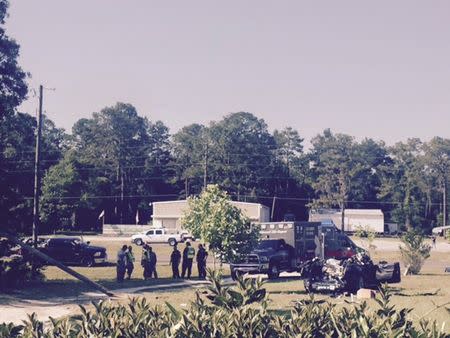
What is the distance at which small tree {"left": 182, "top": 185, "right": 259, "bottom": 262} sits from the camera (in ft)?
72.7

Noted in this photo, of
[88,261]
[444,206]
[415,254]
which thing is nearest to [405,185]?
[444,206]

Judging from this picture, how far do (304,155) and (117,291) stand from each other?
80738 millimetres

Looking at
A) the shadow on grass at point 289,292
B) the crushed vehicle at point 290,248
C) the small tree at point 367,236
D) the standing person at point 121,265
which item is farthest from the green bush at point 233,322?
the small tree at point 367,236

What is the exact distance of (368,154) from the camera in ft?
324

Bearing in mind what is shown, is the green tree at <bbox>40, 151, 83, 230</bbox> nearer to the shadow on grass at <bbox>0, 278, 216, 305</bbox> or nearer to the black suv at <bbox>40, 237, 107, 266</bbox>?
the black suv at <bbox>40, 237, 107, 266</bbox>

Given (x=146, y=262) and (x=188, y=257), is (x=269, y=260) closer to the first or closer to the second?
(x=188, y=257)

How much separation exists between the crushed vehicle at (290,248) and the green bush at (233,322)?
1827 centimetres

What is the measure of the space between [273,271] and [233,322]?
2112cm

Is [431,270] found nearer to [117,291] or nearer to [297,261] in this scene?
[297,261]

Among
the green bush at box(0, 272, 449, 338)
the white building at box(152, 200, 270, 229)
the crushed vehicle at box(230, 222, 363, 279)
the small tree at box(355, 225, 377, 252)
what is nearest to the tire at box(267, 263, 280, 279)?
the crushed vehicle at box(230, 222, 363, 279)

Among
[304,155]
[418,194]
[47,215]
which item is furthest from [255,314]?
[304,155]

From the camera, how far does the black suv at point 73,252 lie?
104 feet

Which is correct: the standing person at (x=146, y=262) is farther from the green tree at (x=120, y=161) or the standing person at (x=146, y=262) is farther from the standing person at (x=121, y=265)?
the green tree at (x=120, y=161)

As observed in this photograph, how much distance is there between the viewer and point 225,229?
22188 mm
